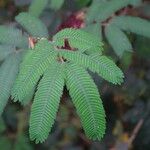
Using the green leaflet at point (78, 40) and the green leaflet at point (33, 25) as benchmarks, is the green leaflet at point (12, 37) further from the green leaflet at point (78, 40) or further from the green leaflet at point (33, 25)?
the green leaflet at point (78, 40)

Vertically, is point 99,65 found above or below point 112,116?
above

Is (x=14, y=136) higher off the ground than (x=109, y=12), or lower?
lower

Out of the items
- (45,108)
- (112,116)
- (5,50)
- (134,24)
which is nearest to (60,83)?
(45,108)

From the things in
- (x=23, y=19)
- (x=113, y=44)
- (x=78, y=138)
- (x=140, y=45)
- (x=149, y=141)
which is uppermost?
(x=23, y=19)

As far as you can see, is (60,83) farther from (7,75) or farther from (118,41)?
(118,41)

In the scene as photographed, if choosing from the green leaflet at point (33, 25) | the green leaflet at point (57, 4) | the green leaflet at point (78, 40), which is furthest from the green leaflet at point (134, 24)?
the green leaflet at point (78, 40)

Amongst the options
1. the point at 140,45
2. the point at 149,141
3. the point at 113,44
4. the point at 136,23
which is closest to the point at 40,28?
the point at 113,44

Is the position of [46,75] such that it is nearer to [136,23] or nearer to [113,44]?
[113,44]
